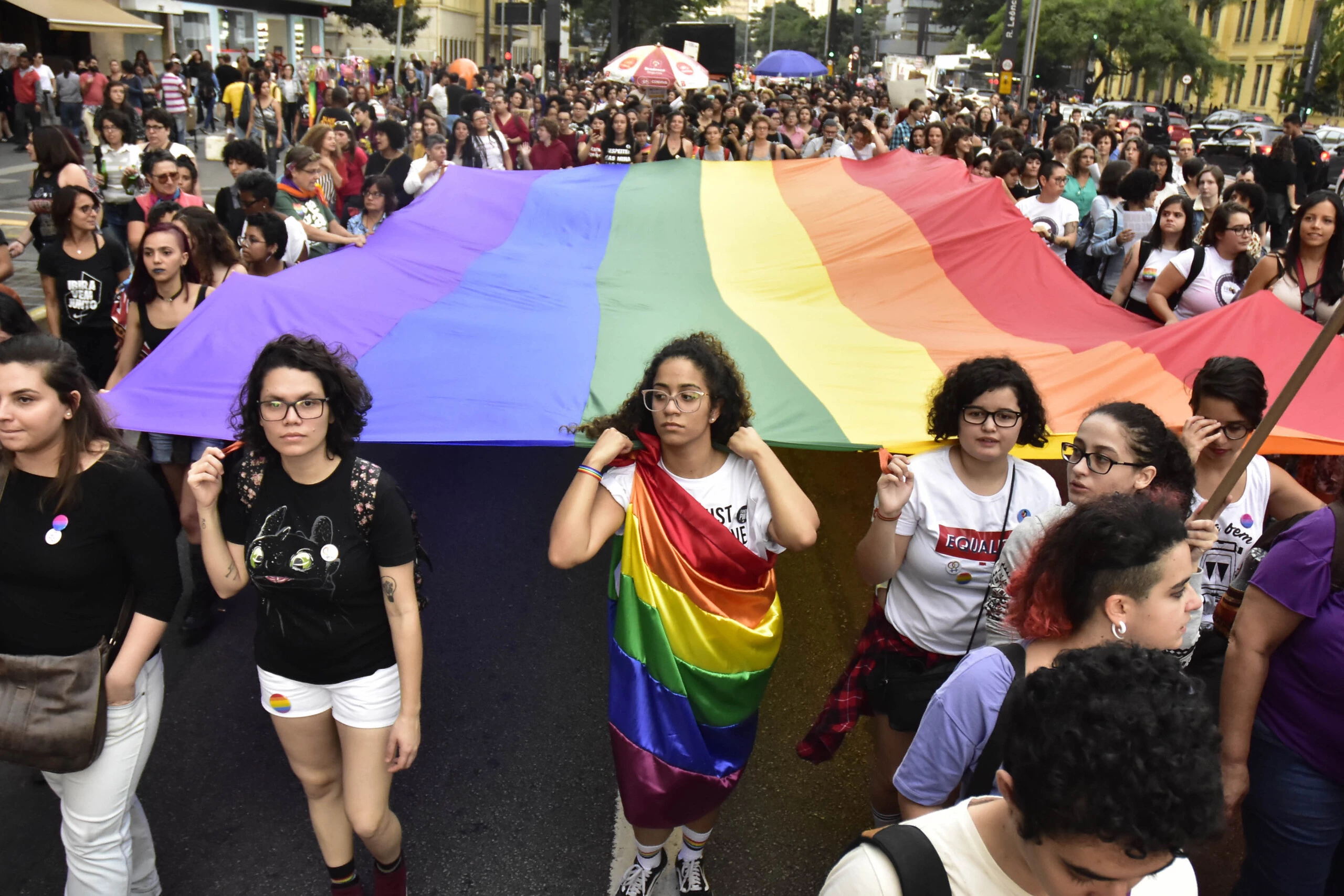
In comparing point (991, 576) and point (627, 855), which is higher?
point (991, 576)

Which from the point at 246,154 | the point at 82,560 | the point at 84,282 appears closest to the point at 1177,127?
the point at 246,154

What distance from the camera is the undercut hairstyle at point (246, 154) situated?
764 cm

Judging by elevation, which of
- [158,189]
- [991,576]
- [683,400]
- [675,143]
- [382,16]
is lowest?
[991,576]

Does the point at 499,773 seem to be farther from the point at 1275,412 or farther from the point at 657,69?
the point at 657,69

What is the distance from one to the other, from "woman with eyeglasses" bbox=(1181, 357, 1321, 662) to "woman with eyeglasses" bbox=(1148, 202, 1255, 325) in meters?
2.70

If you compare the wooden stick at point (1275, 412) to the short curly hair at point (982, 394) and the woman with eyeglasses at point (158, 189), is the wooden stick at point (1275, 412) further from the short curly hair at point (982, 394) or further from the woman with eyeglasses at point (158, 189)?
the woman with eyeglasses at point (158, 189)

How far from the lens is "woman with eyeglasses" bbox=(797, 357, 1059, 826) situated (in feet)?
10.2

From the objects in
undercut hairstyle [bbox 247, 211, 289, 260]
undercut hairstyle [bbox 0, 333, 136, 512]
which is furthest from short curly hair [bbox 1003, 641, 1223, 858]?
undercut hairstyle [bbox 247, 211, 289, 260]

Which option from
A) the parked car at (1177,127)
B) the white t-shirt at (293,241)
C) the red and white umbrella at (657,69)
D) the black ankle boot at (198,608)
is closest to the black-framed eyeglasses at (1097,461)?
the black ankle boot at (198,608)

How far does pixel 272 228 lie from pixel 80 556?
3646 mm

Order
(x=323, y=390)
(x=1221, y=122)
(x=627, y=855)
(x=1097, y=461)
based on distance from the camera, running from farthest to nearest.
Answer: (x=1221, y=122) < (x=627, y=855) < (x=1097, y=461) < (x=323, y=390)

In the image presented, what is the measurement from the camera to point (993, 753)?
86.8 inches

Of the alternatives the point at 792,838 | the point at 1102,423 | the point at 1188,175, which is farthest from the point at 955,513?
the point at 1188,175

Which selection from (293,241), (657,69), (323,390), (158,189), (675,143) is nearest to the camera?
(323,390)
